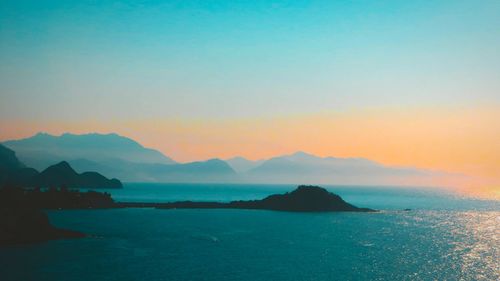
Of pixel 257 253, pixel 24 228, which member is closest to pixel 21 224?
pixel 24 228

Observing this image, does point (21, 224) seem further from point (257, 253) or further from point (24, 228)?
point (257, 253)

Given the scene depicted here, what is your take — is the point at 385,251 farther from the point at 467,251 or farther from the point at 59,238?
the point at 59,238

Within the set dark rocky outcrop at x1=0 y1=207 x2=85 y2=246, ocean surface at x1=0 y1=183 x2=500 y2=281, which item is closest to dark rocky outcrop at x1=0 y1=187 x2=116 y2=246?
dark rocky outcrop at x1=0 y1=207 x2=85 y2=246

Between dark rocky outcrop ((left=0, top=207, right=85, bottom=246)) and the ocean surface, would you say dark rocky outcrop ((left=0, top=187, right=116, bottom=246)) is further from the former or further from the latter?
the ocean surface

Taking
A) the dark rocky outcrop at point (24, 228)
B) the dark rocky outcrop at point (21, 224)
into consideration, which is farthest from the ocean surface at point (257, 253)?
the dark rocky outcrop at point (21, 224)

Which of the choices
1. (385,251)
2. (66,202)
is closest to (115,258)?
(385,251)

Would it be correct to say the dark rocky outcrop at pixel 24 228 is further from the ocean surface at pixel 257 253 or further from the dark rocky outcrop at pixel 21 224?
the ocean surface at pixel 257 253

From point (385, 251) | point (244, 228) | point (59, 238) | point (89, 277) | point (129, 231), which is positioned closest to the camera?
point (89, 277)

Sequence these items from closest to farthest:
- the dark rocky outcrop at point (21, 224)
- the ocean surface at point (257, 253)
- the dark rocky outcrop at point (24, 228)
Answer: the ocean surface at point (257, 253) < the dark rocky outcrop at point (24, 228) < the dark rocky outcrop at point (21, 224)

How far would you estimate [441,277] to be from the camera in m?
68.2

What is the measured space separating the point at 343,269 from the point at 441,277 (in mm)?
15716

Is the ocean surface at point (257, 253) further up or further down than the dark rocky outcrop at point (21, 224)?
further down

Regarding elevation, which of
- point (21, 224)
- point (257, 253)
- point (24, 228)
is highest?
point (21, 224)

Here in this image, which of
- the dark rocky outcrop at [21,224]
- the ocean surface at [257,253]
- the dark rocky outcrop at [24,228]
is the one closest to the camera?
the ocean surface at [257,253]
